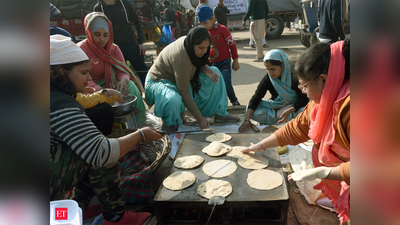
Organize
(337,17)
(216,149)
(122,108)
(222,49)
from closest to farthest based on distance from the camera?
1. (216,149)
2. (122,108)
3. (337,17)
4. (222,49)

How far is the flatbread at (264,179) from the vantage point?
1.68 metres

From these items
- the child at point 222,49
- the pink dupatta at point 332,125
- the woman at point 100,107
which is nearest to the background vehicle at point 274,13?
the child at point 222,49

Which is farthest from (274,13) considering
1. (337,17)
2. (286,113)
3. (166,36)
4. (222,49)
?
(286,113)

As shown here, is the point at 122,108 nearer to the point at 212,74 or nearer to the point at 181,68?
the point at 181,68

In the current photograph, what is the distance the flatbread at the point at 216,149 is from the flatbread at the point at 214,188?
0.38 meters

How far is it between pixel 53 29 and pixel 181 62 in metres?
1.43

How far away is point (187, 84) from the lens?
3031 millimetres

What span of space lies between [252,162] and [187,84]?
53.8 inches

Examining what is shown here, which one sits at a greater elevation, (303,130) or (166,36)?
(166,36)

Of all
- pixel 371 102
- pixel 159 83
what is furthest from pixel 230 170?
pixel 159 83

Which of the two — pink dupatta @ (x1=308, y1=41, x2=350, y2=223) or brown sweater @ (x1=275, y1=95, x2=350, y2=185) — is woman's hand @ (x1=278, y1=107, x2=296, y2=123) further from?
pink dupatta @ (x1=308, y1=41, x2=350, y2=223)

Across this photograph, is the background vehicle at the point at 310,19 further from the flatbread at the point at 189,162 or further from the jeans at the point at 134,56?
the flatbread at the point at 189,162

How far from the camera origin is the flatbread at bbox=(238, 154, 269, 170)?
1938 mm

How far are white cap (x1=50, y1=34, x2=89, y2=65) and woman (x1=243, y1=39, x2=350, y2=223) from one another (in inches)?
50.5
